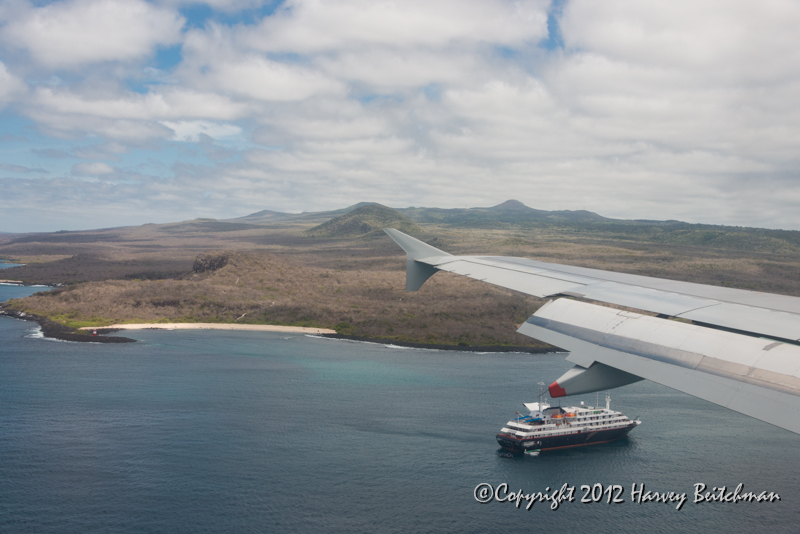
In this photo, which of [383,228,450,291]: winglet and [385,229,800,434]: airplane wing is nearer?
[385,229,800,434]: airplane wing

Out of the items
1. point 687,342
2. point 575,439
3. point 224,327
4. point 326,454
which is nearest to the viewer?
point 687,342

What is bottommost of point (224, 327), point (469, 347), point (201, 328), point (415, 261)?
point (469, 347)

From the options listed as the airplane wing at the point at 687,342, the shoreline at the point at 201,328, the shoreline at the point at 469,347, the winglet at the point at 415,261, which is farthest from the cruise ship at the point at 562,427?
the shoreline at the point at 201,328

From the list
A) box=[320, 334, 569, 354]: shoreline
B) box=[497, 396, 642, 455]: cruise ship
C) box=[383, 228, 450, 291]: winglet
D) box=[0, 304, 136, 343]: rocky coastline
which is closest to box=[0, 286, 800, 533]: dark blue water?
box=[497, 396, 642, 455]: cruise ship

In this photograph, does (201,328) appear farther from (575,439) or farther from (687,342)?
(687,342)

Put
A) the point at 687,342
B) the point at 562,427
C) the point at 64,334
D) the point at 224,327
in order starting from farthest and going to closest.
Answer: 1. the point at 224,327
2. the point at 64,334
3. the point at 562,427
4. the point at 687,342

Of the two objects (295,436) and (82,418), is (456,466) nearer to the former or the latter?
(295,436)

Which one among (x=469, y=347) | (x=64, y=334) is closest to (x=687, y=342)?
(x=469, y=347)

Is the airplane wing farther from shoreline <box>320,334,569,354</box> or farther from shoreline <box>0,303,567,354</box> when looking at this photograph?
shoreline <box>0,303,567,354</box>
